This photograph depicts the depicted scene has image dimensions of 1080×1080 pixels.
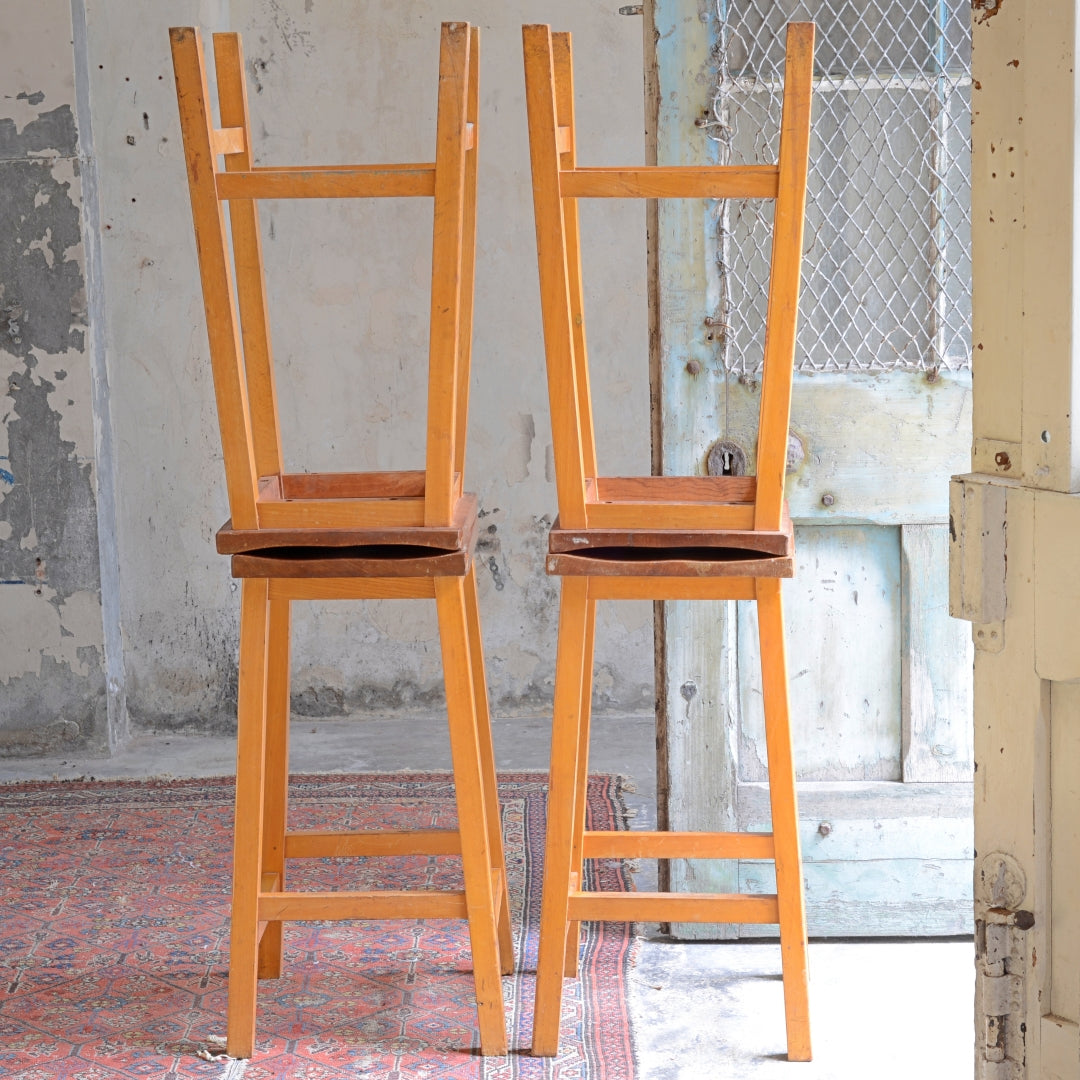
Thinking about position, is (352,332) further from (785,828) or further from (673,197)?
(785,828)

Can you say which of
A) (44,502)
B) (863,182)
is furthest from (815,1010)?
(44,502)

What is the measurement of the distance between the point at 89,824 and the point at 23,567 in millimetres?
993

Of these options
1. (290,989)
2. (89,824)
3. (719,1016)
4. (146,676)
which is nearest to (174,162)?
(146,676)

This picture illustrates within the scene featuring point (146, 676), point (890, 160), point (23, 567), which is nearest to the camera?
point (890, 160)

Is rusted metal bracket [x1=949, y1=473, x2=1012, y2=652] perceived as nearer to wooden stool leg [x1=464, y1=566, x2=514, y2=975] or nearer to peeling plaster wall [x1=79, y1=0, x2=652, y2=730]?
wooden stool leg [x1=464, y1=566, x2=514, y2=975]

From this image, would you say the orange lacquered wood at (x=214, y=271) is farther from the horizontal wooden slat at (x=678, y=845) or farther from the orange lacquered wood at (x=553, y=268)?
the horizontal wooden slat at (x=678, y=845)

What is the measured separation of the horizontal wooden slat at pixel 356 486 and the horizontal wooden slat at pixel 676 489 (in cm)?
38

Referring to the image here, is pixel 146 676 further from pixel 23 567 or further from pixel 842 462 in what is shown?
pixel 842 462

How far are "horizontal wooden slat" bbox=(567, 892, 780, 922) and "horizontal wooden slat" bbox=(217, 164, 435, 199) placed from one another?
4.03 ft

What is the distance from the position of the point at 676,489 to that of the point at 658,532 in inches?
12.3

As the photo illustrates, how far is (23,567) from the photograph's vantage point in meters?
4.30

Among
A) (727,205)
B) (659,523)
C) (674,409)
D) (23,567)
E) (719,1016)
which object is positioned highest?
(727,205)

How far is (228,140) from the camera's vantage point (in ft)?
7.71

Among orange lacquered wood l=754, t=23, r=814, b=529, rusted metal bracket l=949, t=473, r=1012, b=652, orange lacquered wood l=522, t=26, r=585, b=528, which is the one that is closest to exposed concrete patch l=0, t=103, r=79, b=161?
orange lacquered wood l=522, t=26, r=585, b=528
